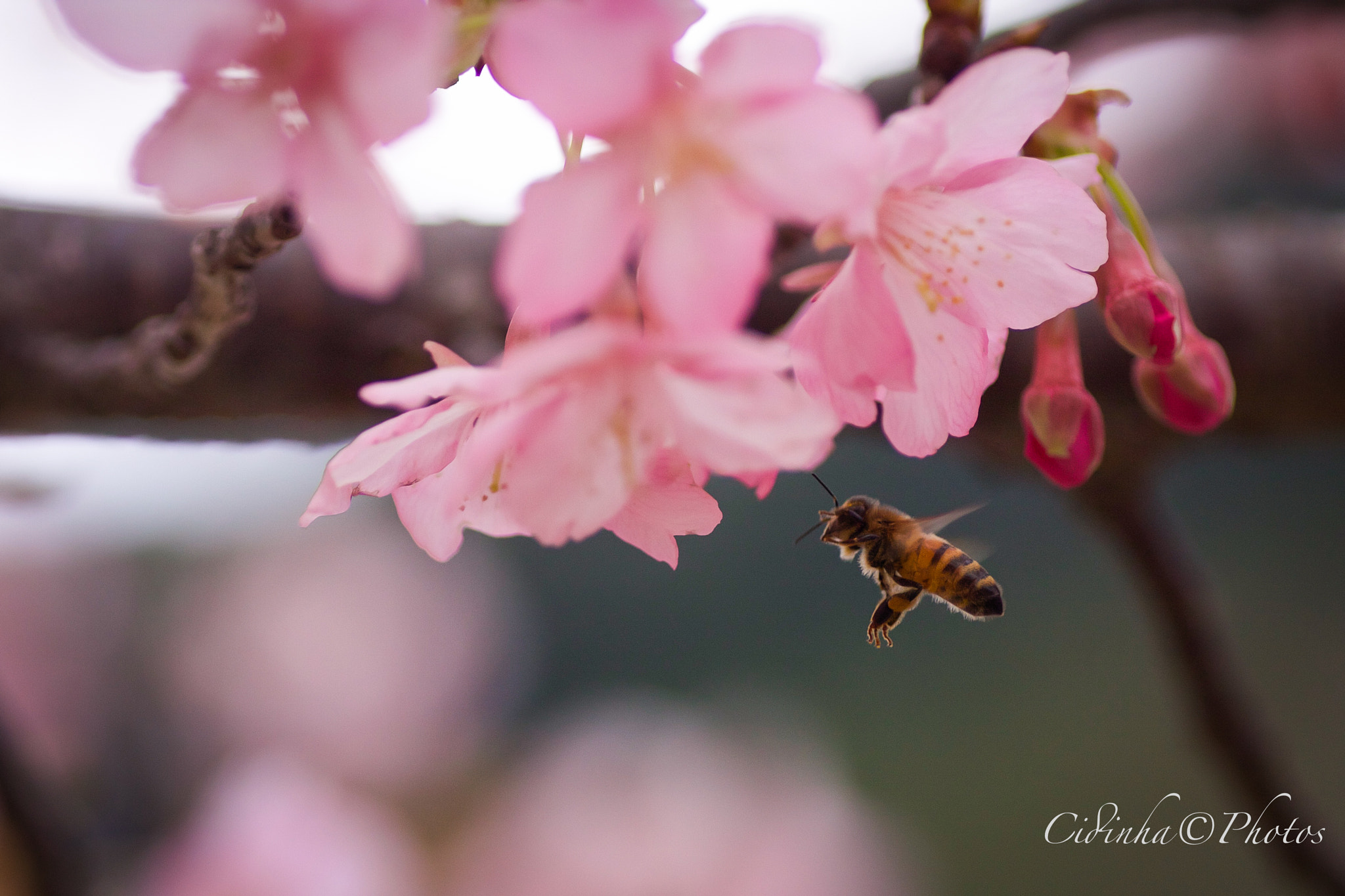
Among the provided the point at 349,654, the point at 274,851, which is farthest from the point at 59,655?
the point at 274,851

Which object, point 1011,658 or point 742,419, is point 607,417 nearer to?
point 742,419

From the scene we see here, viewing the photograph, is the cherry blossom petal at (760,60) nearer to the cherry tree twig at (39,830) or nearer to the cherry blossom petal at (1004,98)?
the cherry blossom petal at (1004,98)

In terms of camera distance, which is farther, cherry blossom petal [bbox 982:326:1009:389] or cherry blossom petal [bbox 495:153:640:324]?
cherry blossom petal [bbox 982:326:1009:389]

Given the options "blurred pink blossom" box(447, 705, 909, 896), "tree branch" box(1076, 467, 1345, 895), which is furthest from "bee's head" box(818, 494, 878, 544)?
"blurred pink blossom" box(447, 705, 909, 896)

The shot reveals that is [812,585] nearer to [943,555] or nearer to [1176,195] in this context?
[1176,195]

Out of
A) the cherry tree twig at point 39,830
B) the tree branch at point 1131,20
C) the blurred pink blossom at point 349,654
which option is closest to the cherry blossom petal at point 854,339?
the tree branch at point 1131,20

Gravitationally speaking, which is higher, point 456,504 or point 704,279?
point 704,279

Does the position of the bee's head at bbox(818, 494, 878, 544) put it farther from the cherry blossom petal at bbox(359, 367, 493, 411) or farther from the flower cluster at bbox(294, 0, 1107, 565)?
the cherry blossom petal at bbox(359, 367, 493, 411)

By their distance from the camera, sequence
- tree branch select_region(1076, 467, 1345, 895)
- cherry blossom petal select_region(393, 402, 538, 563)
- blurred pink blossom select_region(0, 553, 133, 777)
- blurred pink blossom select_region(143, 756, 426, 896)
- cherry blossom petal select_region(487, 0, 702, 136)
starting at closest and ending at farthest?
cherry blossom petal select_region(487, 0, 702, 136)
cherry blossom petal select_region(393, 402, 538, 563)
tree branch select_region(1076, 467, 1345, 895)
blurred pink blossom select_region(143, 756, 426, 896)
blurred pink blossom select_region(0, 553, 133, 777)

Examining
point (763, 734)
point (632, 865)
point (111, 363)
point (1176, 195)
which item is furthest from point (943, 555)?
point (1176, 195)
